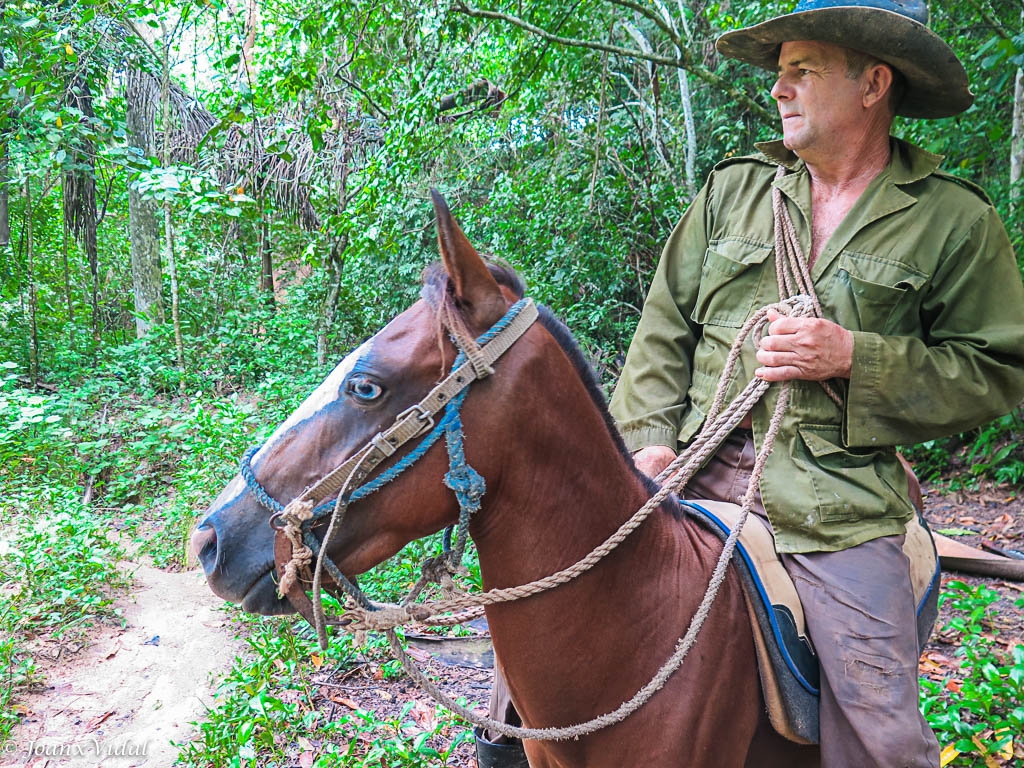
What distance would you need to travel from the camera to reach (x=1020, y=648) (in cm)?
365

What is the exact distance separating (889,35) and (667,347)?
1174mm

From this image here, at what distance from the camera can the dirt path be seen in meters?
3.67

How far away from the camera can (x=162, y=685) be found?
4.31 metres

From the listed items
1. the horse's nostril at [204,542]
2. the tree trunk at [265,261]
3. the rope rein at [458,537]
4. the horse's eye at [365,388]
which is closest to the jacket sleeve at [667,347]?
the rope rein at [458,537]

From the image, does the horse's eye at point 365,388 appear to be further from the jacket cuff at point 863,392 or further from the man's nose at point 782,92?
the man's nose at point 782,92

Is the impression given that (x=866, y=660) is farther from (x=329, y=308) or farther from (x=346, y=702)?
(x=329, y=308)

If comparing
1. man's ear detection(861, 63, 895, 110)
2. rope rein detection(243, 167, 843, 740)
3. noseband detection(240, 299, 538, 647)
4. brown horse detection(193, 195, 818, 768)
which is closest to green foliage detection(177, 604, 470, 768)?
brown horse detection(193, 195, 818, 768)

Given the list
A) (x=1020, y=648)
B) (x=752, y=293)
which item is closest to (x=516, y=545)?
(x=752, y=293)

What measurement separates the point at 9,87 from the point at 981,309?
267 inches

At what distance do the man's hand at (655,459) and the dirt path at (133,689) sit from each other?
9.89ft

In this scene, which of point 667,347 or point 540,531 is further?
point 667,347

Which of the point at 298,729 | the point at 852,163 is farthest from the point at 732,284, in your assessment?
the point at 298,729

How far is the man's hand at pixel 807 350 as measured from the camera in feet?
6.55

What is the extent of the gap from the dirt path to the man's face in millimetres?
4085
